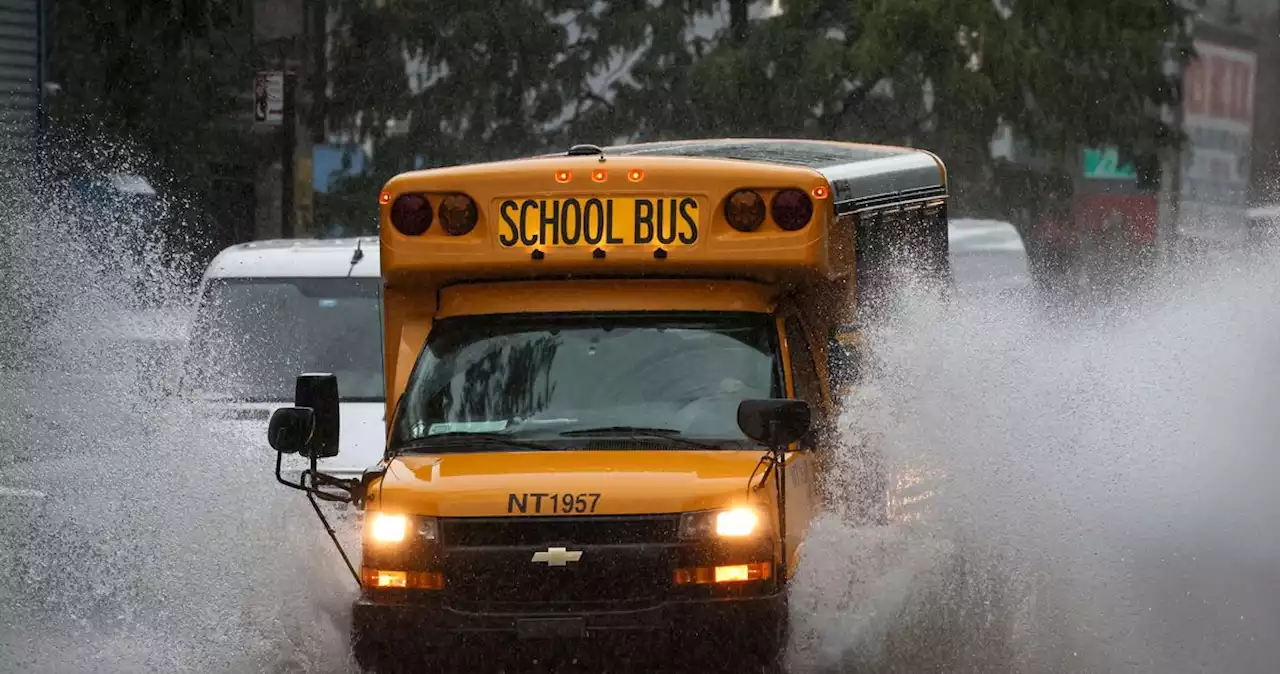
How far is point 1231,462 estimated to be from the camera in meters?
12.5

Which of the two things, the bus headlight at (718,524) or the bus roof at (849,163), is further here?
the bus roof at (849,163)

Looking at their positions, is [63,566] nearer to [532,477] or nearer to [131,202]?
[532,477]

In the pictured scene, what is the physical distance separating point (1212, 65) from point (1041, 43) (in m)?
34.9

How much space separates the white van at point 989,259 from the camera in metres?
23.0

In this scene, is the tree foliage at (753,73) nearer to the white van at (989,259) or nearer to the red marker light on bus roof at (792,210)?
the white van at (989,259)

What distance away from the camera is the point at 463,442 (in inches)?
336

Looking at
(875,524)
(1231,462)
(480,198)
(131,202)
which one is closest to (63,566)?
(480,198)

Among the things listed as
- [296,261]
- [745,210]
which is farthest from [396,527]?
[296,261]

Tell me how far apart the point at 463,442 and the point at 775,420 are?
1.26 metres

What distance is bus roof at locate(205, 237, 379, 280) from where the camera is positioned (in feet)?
46.0

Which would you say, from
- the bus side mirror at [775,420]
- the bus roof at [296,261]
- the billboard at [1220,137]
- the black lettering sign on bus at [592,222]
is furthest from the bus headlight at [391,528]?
the billboard at [1220,137]

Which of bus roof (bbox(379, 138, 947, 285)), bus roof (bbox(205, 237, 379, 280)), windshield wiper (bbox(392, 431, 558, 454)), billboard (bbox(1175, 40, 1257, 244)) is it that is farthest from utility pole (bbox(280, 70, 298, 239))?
billboard (bbox(1175, 40, 1257, 244))

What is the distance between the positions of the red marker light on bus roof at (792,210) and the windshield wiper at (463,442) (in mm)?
1419

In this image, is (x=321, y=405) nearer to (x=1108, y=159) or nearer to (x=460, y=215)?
(x=460, y=215)
